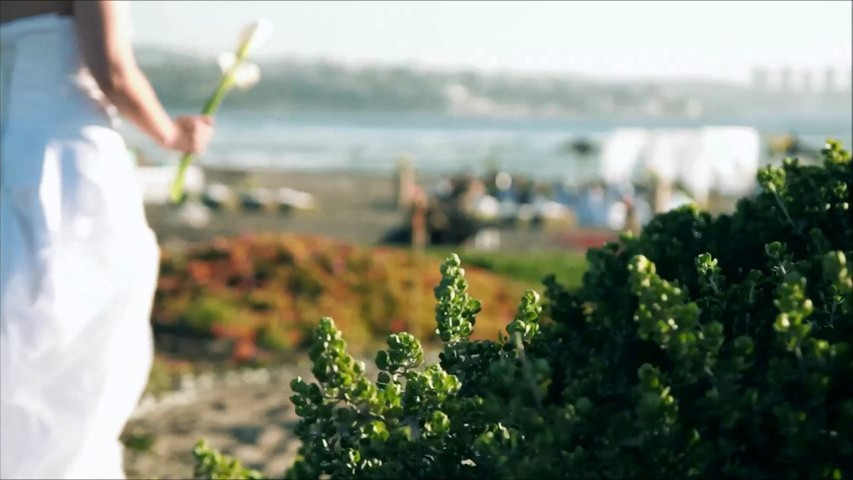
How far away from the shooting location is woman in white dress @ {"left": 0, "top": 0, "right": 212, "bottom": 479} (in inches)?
134

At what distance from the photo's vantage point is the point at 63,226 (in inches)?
135

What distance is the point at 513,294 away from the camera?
1214 cm

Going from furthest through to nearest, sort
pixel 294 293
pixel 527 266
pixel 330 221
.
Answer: pixel 330 221, pixel 527 266, pixel 294 293

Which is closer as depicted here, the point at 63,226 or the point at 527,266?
the point at 63,226

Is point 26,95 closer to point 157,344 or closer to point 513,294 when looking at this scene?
point 157,344

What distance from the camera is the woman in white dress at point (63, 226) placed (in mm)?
3400

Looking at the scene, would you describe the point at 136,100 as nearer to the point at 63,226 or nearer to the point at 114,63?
the point at 114,63

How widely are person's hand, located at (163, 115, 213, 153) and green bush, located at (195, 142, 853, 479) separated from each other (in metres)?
1.48

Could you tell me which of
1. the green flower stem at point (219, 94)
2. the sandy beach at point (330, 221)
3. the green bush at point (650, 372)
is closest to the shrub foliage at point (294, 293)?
the green flower stem at point (219, 94)

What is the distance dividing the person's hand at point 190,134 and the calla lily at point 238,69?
7.2 inches

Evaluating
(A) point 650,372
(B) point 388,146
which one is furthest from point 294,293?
(B) point 388,146

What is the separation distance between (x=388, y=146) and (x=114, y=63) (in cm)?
6262

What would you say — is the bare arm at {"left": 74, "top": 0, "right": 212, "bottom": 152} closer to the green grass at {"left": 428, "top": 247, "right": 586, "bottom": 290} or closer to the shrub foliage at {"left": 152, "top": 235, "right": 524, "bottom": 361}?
the shrub foliage at {"left": 152, "top": 235, "right": 524, "bottom": 361}

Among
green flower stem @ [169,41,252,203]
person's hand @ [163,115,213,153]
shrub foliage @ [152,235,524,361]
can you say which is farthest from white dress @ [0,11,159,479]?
shrub foliage @ [152,235,524,361]
